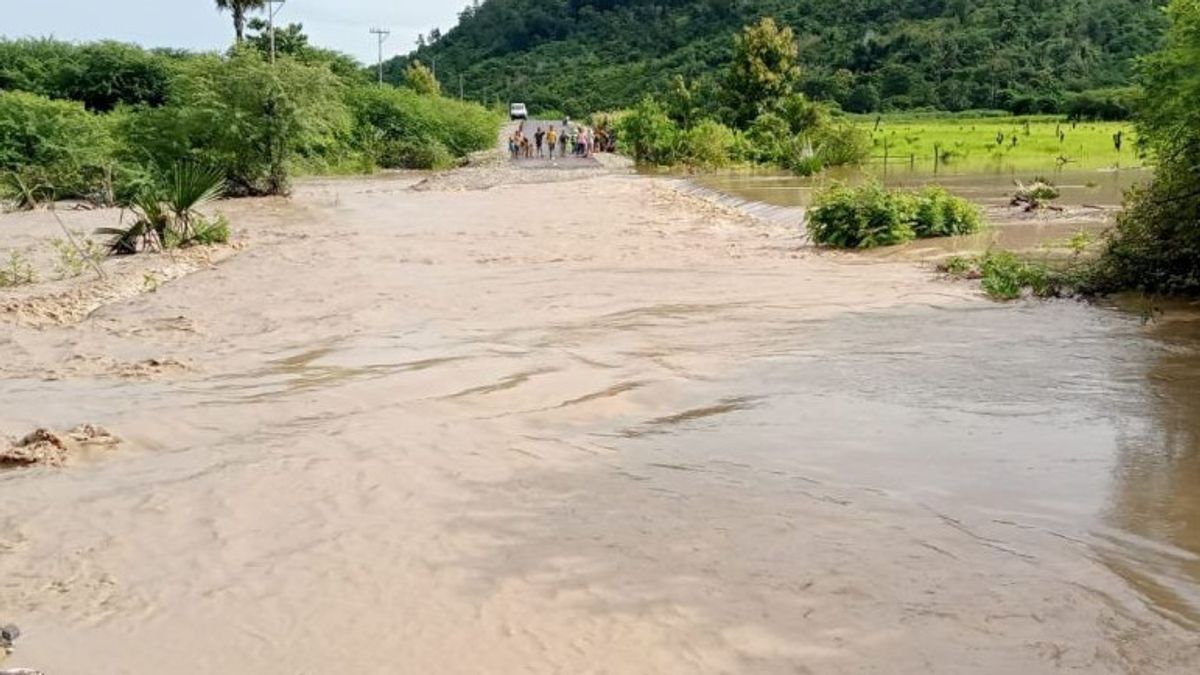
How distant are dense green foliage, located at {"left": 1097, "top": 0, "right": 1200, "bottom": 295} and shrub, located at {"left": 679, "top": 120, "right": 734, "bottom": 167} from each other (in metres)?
34.0

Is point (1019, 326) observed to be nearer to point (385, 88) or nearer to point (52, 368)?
point (52, 368)

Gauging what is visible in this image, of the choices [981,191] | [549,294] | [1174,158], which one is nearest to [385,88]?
[981,191]

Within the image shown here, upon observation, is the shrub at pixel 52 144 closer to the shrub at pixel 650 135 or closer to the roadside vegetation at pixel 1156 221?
the shrub at pixel 650 135

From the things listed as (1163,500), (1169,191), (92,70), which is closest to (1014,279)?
(1169,191)

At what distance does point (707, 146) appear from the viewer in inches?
1860

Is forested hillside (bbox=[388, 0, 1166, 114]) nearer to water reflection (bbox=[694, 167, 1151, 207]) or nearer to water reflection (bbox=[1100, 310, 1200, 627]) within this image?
water reflection (bbox=[694, 167, 1151, 207])

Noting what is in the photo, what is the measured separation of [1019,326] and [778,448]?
5101 millimetres

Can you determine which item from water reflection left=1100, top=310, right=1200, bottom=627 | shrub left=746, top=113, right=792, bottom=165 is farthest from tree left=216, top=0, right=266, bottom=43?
water reflection left=1100, top=310, right=1200, bottom=627

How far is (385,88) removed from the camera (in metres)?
60.2

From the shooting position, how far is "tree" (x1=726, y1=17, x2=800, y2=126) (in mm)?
52688

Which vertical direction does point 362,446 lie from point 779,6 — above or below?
below

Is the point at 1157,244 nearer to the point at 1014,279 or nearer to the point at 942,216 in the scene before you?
the point at 1014,279

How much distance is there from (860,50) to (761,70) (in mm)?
41074

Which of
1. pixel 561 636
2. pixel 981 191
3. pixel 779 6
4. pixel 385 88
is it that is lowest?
pixel 561 636
